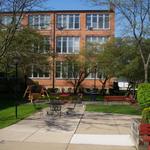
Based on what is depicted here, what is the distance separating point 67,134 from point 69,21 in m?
60.4

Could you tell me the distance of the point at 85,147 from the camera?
14070 mm

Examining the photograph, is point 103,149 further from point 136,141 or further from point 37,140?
point 37,140

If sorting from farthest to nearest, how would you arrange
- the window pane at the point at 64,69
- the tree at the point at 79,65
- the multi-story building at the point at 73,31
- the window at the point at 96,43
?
the multi-story building at the point at 73,31, the window pane at the point at 64,69, the tree at the point at 79,65, the window at the point at 96,43

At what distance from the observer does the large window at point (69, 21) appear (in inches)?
2995

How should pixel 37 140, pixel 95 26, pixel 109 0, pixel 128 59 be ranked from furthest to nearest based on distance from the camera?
1. pixel 95 26
2. pixel 128 59
3. pixel 109 0
4. pixel 37 140

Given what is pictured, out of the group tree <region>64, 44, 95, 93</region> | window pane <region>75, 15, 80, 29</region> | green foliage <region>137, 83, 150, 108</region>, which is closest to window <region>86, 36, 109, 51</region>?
tree <region>64, 44, 95, 93</region>

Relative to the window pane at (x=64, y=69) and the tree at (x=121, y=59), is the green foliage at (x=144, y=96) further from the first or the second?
the window pane at (x=64, y=69)

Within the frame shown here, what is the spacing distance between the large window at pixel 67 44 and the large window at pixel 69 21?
6.06 ft

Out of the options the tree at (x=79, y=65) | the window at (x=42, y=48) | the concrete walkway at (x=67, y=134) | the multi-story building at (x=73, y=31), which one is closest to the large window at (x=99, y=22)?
the multi-story building at (x=73, y=31)

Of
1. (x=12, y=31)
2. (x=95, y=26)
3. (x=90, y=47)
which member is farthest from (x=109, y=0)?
(x=95, y=26)

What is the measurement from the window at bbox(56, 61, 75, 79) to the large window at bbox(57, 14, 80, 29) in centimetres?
773

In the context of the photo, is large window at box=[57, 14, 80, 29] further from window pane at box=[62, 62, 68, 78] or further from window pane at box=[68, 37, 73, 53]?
window pane at box=[62, 62, 68, 78]

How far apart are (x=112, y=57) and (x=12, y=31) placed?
1246 inches

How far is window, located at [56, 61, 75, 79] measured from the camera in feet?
217
